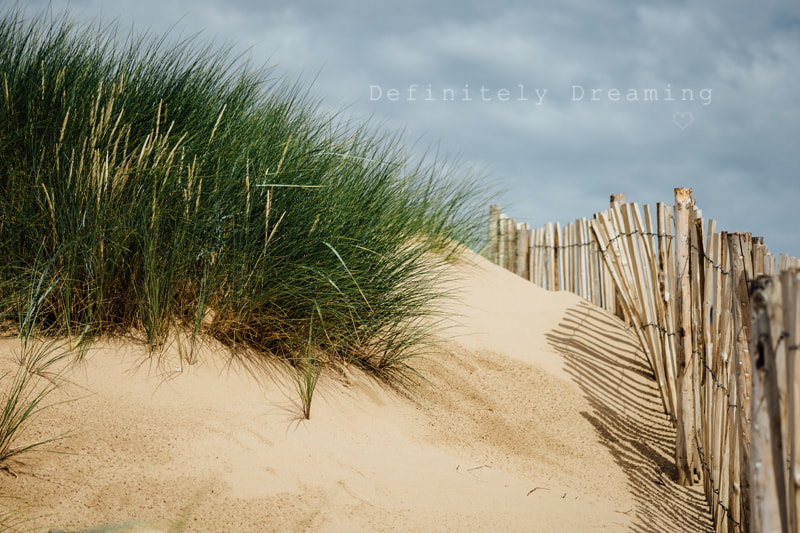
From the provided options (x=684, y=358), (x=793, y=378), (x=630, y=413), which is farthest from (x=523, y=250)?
(x=793, y=378)

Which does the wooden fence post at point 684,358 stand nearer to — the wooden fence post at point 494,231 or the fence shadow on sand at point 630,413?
the fence shadow on sand at point 630,413

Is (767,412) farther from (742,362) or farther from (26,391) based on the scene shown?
(26,391)

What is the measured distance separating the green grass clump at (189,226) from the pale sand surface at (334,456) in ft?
0.75

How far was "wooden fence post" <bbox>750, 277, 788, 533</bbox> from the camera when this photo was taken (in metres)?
1.63

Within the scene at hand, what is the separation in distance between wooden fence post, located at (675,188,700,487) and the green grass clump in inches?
55.9

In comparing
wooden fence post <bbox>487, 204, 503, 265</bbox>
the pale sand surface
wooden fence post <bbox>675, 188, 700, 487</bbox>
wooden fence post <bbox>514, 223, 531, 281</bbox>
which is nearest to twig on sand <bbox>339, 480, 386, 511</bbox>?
the pale sand surface

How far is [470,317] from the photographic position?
18.0 ft

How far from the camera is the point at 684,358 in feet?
11.9

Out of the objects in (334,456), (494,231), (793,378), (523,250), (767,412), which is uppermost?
(494,231)

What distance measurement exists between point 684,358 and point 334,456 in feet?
6.77

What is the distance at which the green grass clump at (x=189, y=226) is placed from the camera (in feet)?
10.2

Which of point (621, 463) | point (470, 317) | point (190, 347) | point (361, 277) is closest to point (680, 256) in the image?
point (621, 463)

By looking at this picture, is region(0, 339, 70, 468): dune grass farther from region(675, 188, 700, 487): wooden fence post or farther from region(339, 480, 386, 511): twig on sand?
region(675, 188, 700, 487): wooden fence post

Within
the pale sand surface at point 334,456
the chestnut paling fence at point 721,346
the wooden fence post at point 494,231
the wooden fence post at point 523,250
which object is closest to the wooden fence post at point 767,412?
the chestnut paling fence at point 721,346
